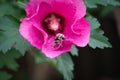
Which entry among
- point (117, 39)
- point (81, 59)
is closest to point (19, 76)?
point (81, 59)

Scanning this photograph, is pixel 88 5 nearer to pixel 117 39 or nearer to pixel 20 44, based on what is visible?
pixel 20 44

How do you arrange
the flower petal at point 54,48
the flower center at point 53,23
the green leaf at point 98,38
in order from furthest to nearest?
1. the green leaf at point 98,38
2. the flower center at point 53,23
3. the flower petal at point 54,48

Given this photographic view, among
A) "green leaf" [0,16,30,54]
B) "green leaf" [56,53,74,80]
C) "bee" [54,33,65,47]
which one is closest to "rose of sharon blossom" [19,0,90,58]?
"bee" [54,33,65,47]

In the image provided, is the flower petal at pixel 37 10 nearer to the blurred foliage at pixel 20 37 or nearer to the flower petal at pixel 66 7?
the flower petal at pixel 66 7

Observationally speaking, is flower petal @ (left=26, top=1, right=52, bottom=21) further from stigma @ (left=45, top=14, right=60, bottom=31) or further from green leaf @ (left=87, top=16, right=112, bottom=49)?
green leaf @ (left=87, top=16, right=112, bottom=49)

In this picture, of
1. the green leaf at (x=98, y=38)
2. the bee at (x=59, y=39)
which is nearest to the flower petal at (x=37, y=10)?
the bee at (x=59, y=39)
